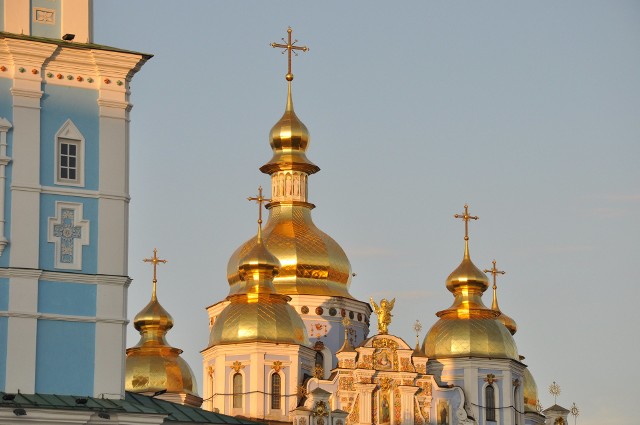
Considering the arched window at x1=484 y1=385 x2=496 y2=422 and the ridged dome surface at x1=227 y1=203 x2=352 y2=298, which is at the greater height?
the ridged dome surface at x1=227 y1=203 x2=352 y2=298

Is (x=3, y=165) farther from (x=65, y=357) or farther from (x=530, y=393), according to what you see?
(x=530, y=393)

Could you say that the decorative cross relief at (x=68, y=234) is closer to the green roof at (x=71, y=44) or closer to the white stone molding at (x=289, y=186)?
the green roof at (x=71, y=44)

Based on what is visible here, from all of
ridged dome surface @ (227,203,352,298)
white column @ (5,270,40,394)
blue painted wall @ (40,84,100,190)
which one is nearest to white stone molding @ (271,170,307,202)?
ridged dome surface @ (227,203,352,298)

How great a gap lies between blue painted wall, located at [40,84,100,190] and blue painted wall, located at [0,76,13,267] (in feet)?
1.97

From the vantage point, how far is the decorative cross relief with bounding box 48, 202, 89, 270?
35906 millimetres

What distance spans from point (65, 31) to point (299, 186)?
42392 mm

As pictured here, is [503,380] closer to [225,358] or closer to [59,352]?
[225,358]

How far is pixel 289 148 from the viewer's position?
7931 cm

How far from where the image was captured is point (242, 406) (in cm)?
7006

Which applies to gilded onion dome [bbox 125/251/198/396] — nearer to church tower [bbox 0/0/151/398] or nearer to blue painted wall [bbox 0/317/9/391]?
church tower [bbox 0/0/151/398]

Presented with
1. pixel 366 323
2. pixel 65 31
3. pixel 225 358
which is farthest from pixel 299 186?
pixel 65 31

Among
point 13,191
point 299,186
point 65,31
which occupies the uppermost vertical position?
point 299,186

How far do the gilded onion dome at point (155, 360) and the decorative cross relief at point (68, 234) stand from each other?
34.3 metres

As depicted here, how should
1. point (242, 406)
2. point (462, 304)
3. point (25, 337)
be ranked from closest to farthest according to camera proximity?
point (25, 337) < point (242, 406) < point (462, 304)
